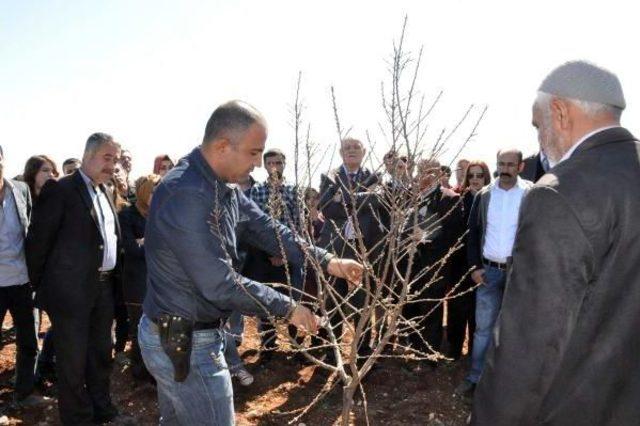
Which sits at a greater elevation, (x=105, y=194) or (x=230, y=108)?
(x=230, y=108)

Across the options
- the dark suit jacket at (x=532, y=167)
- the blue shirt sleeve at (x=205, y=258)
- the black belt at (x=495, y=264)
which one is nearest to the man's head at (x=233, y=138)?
the blue shirt sleeve at (x=205, y=258)

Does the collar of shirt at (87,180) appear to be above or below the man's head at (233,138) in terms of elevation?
below

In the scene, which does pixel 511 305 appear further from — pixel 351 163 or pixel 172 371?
pixel 351 163

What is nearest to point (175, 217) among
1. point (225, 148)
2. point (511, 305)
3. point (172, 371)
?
point (225, 148)

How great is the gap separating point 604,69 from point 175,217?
5.83 ft

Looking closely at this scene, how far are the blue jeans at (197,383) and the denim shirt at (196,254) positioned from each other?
12 cm

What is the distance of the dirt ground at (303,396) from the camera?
4.83 m

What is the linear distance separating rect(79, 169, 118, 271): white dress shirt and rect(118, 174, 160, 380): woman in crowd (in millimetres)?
541

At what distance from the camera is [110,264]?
4570 millimetres

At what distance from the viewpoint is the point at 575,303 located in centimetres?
167

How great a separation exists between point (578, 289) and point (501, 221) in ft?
12.5

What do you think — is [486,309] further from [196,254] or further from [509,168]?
[196,254]

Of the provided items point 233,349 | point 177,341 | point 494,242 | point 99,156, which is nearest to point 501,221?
point 494,242

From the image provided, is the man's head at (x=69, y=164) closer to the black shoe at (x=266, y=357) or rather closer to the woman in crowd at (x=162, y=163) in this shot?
the woman in crowd at (x=162, y=163)
